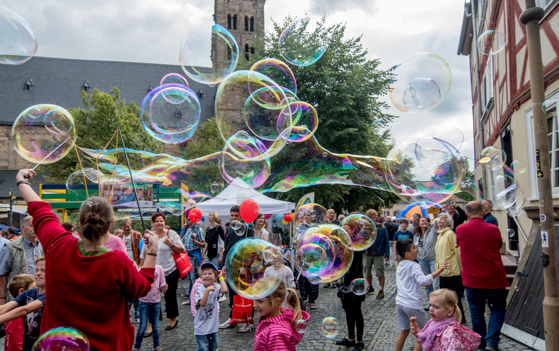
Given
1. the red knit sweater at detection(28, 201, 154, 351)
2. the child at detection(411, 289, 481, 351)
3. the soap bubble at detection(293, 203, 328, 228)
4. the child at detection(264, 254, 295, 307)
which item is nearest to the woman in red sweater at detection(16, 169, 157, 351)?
the red knit sweater at detection(28, 201, 154, 351)

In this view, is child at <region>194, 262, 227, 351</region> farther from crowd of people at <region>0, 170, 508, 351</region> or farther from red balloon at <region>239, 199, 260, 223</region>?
red balloon at <region>239, 199, 260, 223</region>

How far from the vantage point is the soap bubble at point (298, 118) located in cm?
703

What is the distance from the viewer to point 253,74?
717 centimetres

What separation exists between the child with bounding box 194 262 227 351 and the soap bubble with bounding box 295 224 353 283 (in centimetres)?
100

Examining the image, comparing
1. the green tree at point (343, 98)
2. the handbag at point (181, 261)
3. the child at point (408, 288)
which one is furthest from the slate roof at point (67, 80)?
the child at point (408, 288)

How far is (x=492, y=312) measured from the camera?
182 inches

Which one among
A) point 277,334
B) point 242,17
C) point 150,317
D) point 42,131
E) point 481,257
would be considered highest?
A: point 242,17

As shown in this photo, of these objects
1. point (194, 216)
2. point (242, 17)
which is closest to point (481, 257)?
point (194, 216)

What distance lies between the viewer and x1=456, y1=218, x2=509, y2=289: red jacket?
14.9 ft

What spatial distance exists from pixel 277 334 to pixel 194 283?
2.89m

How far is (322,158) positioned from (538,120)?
4.33 metres

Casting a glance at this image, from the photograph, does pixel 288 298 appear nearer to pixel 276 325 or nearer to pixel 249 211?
pixel 276 325

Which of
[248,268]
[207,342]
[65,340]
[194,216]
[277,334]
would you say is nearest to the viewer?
[65,340]

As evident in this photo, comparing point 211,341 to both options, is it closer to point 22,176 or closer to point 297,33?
point 22,176
